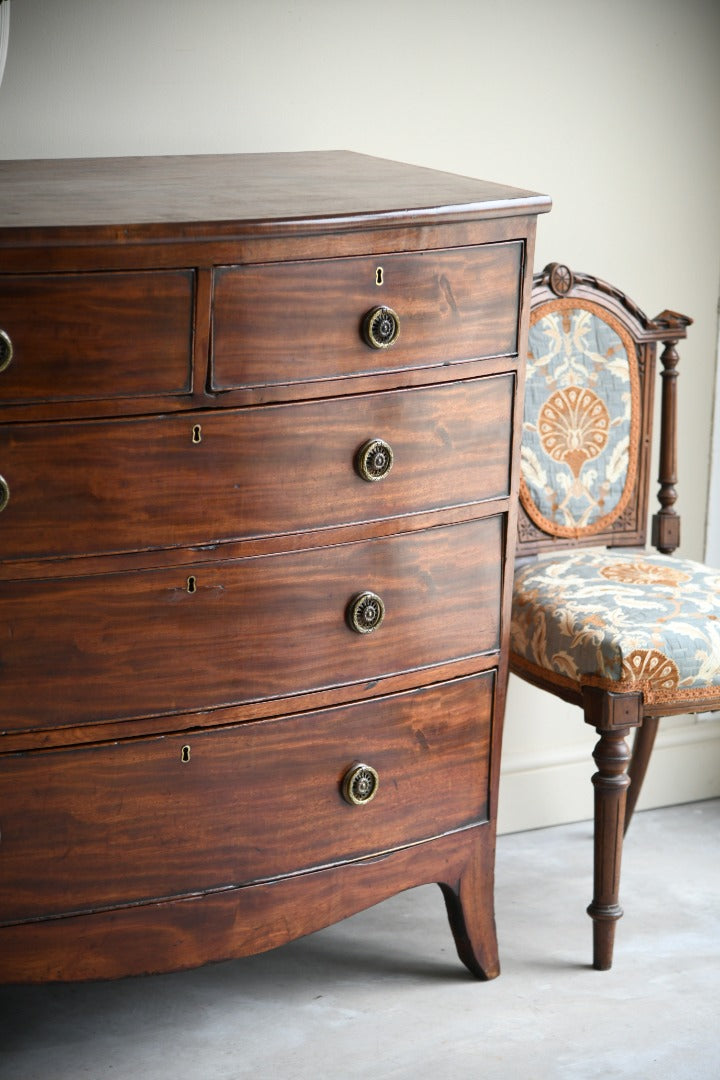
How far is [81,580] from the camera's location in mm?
1786

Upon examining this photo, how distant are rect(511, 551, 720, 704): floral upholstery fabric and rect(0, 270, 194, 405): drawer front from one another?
34.3 inches

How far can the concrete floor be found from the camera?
2.11 meters

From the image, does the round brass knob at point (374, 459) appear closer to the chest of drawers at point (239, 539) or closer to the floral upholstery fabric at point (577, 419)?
the chest of drawers at point (239, 539)

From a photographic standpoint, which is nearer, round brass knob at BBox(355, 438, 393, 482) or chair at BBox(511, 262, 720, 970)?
round brass knob at BBox(355, 438, 393, 482)

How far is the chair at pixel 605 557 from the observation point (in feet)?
7.45

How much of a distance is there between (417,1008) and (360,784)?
1.52ft

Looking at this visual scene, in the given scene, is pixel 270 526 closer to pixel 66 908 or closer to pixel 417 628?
pixel 417 628

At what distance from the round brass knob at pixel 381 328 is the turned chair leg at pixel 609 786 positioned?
729 mm

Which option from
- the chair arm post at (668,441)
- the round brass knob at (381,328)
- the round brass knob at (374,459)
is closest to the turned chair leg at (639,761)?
the chair arm post at (668,441)

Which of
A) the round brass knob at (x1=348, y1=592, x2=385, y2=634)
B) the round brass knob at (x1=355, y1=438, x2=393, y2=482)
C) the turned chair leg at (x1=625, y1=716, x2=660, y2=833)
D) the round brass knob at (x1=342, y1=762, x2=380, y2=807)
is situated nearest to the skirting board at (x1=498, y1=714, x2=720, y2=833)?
the turned chair leg at (x1=625, y1=716, x2=660, y2=833)

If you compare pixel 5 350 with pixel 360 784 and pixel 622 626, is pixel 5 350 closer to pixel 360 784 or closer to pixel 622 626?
pixel 360 784

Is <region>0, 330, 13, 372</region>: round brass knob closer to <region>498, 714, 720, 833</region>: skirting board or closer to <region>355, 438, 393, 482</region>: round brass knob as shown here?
<region>355, 438, 393, 482</region>: round brass knob

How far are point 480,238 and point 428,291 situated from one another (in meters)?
0.11

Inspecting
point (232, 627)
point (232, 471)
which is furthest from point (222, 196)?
point (232, 627)
